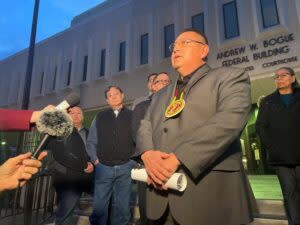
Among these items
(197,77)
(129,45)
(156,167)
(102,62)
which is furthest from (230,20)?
(156,167)

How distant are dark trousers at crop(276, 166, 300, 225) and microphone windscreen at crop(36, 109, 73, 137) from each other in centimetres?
294

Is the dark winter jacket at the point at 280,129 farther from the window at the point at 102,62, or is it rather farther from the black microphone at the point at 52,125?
the window at the point at 102,62

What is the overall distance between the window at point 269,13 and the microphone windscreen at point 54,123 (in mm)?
8905

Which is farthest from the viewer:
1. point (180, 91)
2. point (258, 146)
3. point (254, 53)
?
point (258, 146)

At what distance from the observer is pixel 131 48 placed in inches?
479

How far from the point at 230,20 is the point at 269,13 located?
129 centimetres

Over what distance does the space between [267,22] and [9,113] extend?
29.3 ft

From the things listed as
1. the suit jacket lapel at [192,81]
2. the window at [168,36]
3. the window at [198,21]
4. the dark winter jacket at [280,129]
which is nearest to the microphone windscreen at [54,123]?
the suit jacket lapel at [192,81]

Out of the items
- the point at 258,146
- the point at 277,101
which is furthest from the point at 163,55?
the point at 277,101

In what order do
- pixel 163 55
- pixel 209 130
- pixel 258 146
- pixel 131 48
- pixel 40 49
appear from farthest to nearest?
pixel 40 49, pixel 131 48, pixel 163 55, pixel 258 146, pixel 209 130

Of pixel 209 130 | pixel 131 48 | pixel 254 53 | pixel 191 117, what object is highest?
pixel 131 48

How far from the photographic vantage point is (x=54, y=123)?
56.6 inches

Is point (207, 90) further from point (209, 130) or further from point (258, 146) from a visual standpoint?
point (258, 146)

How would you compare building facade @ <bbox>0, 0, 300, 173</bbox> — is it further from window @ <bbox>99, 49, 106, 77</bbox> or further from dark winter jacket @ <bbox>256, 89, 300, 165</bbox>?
dark winter jacket @ <bbox>256, 89, 300, 165</bbox>
